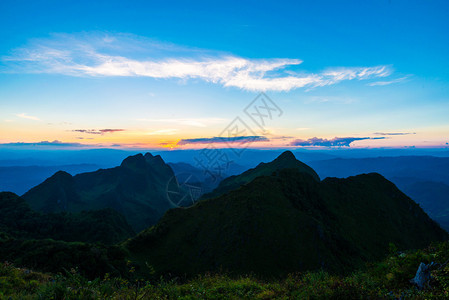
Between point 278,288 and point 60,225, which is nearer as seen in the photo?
point 278,288

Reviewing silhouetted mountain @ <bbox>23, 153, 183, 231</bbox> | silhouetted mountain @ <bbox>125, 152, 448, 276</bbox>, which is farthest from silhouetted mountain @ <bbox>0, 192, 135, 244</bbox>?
silhouetted mountain @ <bbox>125, 152, 448, 276</bbox>

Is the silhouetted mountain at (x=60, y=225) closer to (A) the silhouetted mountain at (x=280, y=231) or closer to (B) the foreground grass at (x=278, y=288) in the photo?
(A) the silhouetted mountain at (x=280, y=231)

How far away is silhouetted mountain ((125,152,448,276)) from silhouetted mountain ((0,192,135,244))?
1870 inches

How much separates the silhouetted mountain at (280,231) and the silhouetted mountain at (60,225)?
4750 cm

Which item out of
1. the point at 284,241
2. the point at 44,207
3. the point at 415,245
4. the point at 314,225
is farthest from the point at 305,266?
the point at 44,207

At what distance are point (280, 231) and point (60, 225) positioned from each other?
88420 mm

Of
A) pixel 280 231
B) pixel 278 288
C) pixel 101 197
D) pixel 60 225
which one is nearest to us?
pixel 278 288

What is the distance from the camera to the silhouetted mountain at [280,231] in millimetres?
35312

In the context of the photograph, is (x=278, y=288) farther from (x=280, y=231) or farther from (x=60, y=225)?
(x=60, y=225)

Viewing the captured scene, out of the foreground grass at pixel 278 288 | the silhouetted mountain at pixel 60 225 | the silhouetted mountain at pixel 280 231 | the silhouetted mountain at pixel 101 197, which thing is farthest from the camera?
the silhouetted mountain at pixel 101 197

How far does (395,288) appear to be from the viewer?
8461 millimetres

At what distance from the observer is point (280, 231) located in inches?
1521

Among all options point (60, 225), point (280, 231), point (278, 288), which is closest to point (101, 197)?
point (60, 225)

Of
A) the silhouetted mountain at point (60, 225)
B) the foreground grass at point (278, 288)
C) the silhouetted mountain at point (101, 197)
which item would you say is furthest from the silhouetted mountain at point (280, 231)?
the silhouetted mountain at point (101, 197)
